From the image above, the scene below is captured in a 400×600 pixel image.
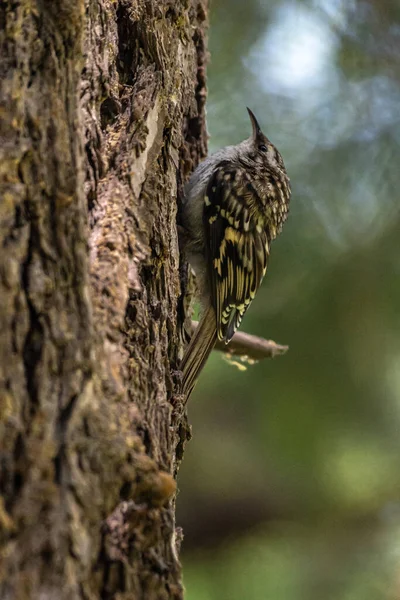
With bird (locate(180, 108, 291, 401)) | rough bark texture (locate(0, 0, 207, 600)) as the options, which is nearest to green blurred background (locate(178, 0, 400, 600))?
bird (locate(180, 108, 291, 401))

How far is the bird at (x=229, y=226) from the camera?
2809mm

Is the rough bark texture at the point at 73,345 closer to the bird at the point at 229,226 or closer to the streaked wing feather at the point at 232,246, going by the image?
the bird at the point at 229,226

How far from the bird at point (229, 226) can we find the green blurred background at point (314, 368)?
365 mm

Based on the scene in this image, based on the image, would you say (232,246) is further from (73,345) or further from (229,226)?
(73,345)

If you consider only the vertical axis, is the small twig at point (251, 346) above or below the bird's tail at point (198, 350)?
below

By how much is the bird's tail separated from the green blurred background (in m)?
0.94

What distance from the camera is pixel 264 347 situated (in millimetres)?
2975

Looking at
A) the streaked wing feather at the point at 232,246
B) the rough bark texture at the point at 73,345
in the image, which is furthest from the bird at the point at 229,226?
the rough bark texture at the point at 73,345

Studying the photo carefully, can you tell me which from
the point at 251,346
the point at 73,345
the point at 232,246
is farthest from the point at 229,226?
the point at 73,345

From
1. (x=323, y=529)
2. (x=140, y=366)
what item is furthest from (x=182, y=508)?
(x=140, y=366)

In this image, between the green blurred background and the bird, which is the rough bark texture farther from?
the green blurred background

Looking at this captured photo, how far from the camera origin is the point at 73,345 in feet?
4.21

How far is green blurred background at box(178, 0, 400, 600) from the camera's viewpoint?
3516 mm

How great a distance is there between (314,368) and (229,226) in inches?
37.7
